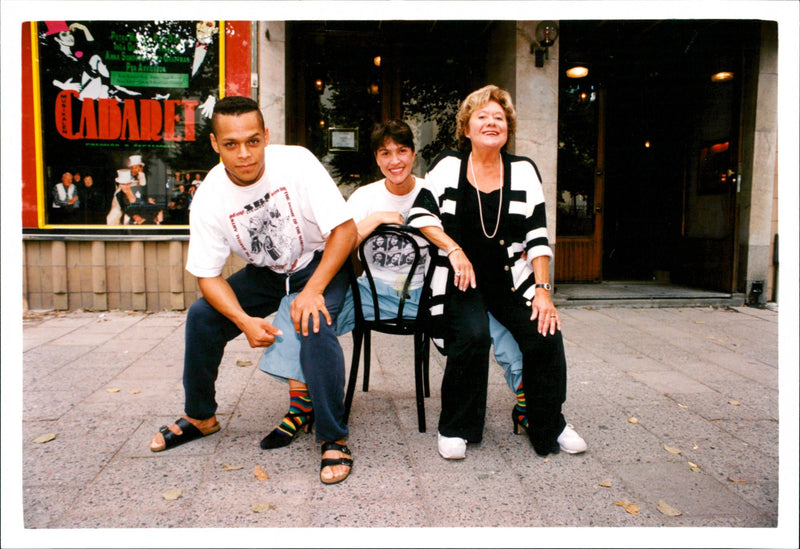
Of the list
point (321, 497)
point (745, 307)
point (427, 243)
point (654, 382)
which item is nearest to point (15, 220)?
point (321, 497)

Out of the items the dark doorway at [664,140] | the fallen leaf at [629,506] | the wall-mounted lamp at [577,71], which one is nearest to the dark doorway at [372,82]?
the wall-mounted lamp at [577,71]

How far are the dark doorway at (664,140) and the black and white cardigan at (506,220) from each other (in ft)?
14.4

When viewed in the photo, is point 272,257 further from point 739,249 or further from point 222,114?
point 739,249

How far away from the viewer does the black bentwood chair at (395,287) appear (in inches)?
100

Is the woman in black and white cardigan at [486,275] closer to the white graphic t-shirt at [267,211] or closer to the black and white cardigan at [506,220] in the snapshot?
the black and white cardigan at [506,220]

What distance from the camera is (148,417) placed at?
2771 mm

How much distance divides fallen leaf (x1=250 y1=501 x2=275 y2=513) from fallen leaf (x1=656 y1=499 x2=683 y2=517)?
4.81 ft

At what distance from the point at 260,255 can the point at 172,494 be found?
1110 mm

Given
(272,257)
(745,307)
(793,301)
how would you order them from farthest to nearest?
(745,307), (272,257), (793,301)

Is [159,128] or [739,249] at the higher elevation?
[159,128]

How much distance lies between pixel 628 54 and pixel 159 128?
19.4 feet

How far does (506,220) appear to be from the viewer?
2.55m

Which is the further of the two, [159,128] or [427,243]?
[159,128]

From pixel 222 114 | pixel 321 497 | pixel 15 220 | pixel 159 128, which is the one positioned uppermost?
pixel 159 128
